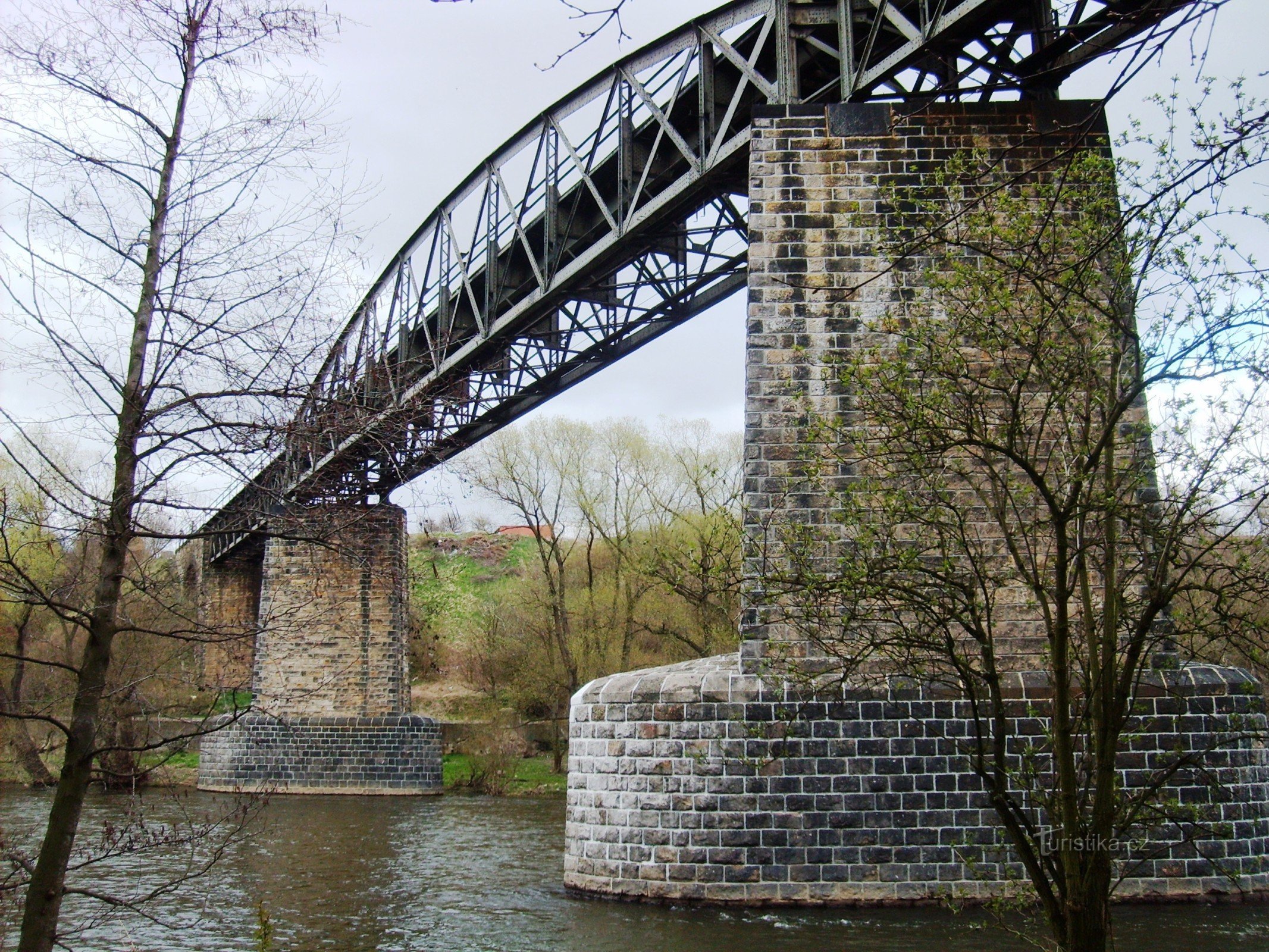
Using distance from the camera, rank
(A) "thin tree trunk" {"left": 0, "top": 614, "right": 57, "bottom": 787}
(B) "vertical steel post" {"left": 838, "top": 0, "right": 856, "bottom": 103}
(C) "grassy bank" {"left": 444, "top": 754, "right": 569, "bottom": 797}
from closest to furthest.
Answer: (B) "vertical steel post" {"left": 838, "top": 0, "right": 856, "bottom": 103}, (A) "thin tree trunk" {"left": 0, "top": 614, "right": 57, "bottom": 787}, (C) "grassy bank" {"left": 444, "top": 754, "right": 569, "bottom": 797}

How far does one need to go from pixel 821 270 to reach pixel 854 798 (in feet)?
15.9

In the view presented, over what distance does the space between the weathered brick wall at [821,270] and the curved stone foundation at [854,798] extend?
686 millimetres

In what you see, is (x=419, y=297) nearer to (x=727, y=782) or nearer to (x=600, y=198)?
(x=600, y=198)

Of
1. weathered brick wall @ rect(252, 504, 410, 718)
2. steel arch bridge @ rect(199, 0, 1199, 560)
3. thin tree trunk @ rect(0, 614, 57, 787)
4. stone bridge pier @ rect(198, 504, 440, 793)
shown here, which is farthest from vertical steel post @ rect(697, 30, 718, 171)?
weathered brick wall @ rect(252, 504, 410, 718)

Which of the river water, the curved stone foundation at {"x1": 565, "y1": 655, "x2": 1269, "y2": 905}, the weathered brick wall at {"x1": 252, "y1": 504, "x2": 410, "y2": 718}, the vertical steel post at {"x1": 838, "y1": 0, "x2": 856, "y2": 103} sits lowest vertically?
the river water

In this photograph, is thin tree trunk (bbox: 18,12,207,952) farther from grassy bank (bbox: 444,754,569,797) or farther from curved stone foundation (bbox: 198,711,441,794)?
grassy bank (bbox: 444,754,569,797)

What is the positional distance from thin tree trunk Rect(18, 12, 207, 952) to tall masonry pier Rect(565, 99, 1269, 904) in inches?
183

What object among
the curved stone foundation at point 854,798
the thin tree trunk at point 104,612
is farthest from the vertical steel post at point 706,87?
the thin tree trunk at point 104,612

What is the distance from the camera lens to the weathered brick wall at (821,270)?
33.8 ft

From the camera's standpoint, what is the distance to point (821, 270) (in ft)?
36.1

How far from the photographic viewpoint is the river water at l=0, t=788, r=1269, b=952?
8688 millimetres

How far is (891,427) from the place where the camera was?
667 centimetres

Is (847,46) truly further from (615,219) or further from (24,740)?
(24,740)

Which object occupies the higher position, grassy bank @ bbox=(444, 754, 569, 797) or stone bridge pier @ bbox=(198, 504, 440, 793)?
stone bridge pier @ bbox=(198, 504, 440, 793)
